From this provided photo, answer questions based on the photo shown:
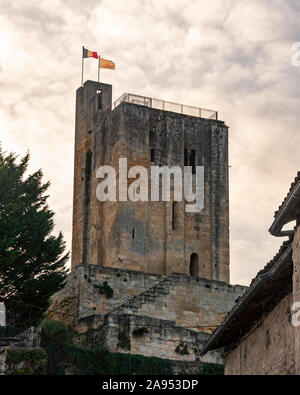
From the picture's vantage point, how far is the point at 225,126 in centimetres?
5059

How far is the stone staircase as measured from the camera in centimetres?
3953

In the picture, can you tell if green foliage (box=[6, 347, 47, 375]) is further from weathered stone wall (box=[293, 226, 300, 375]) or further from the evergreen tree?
weathered stone wall (box=[293, 226, 300, 375])

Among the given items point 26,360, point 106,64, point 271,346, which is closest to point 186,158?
point 106,64

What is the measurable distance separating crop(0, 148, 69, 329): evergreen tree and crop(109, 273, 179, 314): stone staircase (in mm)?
6305

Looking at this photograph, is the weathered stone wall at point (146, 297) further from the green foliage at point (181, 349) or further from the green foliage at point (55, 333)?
the green foliage at point (181, 349)

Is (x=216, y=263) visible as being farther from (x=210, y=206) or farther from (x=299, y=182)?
(x=299, y=182)

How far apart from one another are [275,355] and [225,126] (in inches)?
1303

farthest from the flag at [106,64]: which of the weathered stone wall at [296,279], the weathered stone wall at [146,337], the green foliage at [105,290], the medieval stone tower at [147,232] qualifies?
the weathered stone wall at [296,279]

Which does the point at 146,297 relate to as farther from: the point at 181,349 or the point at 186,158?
the point at 186,158

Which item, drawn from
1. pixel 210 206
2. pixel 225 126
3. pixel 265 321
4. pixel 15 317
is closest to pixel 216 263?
pixel 210 206

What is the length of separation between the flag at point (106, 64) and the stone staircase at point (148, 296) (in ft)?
48.6

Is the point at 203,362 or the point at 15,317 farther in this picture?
the point at 203,362

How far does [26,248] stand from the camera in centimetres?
3269

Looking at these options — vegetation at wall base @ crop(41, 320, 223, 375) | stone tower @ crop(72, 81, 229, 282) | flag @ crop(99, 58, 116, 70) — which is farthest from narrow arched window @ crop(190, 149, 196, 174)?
vegetation at wall base @ crop(41, 320, 223, 375)
